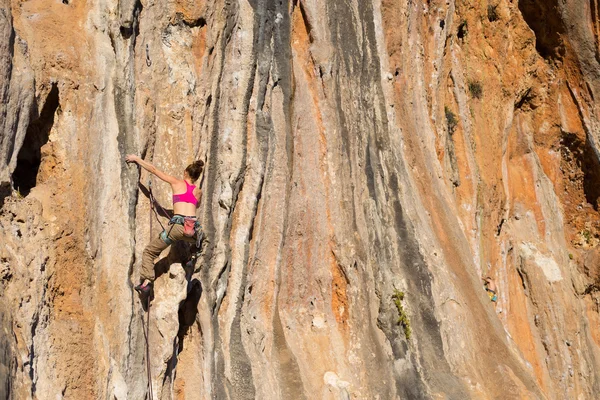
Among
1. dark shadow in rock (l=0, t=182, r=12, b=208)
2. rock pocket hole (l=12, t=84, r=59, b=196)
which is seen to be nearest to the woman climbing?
rock pocket hole (l=12, t=84, r=59, b=196)

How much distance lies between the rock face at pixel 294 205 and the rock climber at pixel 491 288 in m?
0.20

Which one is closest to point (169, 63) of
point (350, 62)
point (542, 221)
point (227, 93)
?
point (227, 93)

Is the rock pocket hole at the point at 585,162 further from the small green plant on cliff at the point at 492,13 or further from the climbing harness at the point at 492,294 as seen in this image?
the climbing harness at the point at 492,294

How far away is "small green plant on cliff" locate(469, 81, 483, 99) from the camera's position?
13.0 metres

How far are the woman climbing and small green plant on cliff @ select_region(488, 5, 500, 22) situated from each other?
27.2 feet

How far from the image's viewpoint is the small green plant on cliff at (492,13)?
13306mm

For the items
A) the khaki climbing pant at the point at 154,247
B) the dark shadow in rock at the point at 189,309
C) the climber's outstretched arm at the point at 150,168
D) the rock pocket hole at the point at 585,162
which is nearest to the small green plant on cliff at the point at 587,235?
the rock pocket hole at the point at 585,162

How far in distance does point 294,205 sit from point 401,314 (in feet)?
6.25

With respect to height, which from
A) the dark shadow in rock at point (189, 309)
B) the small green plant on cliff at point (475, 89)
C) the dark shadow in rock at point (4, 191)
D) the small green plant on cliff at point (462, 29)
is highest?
the small green plant on cliff at point (462, 29)

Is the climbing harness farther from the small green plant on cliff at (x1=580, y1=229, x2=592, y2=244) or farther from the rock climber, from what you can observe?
the small green plant on cliff at (x1=580, y1=229, x2=592, y2=244)

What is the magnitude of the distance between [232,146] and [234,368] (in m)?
2.51

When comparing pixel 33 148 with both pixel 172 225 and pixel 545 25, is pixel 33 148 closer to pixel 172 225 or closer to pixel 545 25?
pixel 172 225

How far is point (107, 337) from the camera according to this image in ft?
22.2

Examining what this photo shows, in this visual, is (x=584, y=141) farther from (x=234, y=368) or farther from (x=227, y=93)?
(x=234, y=368)
